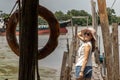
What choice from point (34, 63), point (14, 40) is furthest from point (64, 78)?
point (34, 63)

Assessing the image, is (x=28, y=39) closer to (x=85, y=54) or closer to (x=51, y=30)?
(x=51, y=30)

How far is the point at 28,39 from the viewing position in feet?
11.6

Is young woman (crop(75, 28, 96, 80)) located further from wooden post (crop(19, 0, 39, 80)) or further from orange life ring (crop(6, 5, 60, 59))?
wooden post (crop(19, 0, 39, 80))

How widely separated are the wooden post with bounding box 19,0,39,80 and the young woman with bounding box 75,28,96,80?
2.63 m

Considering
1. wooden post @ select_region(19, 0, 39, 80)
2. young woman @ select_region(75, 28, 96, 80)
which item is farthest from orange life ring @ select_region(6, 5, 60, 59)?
young woman @ select_region(75, 28, 96, 80)

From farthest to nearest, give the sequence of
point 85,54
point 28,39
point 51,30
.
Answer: point 85,54
point 51,30
point 28,39

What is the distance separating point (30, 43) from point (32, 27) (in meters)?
0.14

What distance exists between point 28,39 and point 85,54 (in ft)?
9.02

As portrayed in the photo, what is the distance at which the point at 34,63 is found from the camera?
3561 mm

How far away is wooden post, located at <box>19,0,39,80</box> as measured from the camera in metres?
3.52

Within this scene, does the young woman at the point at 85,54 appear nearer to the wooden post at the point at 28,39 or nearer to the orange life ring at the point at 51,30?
the orange life ring at the point at 51,30

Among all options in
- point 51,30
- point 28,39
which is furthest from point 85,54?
point 28,39

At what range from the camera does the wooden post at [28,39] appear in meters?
3.52

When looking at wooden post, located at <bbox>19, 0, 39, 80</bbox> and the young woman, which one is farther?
the young woman
